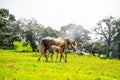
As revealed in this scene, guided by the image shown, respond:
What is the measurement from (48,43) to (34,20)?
5530 cm

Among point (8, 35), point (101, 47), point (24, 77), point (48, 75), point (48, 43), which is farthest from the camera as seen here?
point (101, 47)

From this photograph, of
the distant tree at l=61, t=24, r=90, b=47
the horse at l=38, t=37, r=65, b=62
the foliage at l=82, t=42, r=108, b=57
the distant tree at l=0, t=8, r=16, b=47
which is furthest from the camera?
the distant tree at l=61, t=24, r=90, b=47

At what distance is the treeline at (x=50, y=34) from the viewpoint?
80.3m

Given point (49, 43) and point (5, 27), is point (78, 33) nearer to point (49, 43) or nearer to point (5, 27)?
point (5, 27)

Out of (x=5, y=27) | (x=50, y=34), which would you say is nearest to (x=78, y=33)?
(x=50, y=34)

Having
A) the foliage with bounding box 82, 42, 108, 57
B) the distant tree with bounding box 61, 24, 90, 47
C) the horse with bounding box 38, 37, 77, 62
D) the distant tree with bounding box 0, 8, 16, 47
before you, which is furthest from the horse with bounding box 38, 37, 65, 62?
the distant tree with bounding box 61, 24, 90, 47

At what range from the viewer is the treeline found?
263 ft


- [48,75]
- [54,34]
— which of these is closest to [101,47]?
[54,34]

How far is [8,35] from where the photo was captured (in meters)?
75.7

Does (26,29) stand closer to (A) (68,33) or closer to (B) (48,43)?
(B) (48,43)

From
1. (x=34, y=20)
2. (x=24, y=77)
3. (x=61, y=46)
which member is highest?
(x=34, y=20)

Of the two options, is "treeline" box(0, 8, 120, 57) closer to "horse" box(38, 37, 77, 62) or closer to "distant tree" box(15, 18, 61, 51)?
"distant tree" box(15, 18, 61, 51)

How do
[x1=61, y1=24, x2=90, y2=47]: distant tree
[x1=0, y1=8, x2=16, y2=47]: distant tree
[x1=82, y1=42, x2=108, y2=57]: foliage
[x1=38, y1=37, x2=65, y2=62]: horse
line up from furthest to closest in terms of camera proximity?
1. [x1=61, y1=24, x2=90, y2=47]: distant tree
2. [x1=82, y1=42, x2=108, y2=57]: foliage
3. [x1=0, y1=8, x2=16, y2=47]: distant tree
4. [x1=38, y1=37, x2=65, y2=62]: horse

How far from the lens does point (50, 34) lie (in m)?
112
